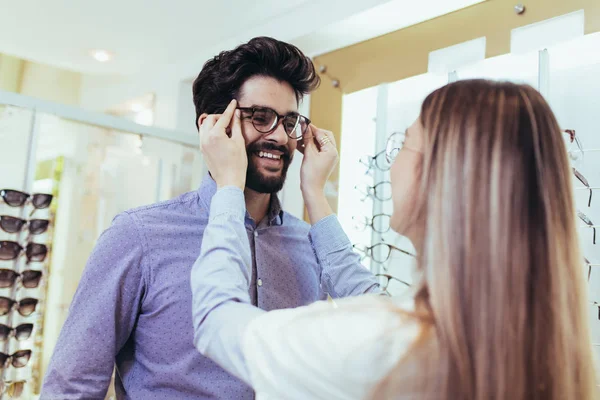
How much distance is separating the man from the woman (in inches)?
13.2

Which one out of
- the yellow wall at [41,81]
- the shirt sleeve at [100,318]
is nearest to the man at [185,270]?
the shirt sleeve at [100,318]

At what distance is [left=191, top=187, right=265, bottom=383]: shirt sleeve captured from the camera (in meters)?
0.68

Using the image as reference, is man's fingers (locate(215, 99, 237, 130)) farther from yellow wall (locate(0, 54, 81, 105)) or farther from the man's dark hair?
yellow wall (locate(0, 54, 81, 105))

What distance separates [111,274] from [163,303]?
0.37ft

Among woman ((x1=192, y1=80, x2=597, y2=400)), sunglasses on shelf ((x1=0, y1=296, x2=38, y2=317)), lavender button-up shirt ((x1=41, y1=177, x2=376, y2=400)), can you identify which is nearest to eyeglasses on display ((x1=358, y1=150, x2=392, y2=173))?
lavender button-up shirt ((x1=41, y1=177, x2=376, y2=400))

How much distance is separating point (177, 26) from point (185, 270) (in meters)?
1.59

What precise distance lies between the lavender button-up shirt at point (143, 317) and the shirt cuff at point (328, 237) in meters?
0.08

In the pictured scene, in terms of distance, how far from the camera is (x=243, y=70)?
1176mm

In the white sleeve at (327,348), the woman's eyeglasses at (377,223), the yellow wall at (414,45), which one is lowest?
the white sleeve at (327,348)

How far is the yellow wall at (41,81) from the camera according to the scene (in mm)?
3643

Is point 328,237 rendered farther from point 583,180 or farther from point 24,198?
point 24,198

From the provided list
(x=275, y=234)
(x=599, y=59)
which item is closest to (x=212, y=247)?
(x=275, y=234)

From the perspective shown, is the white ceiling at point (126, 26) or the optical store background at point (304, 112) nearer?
the optical store background at point (304, 112)

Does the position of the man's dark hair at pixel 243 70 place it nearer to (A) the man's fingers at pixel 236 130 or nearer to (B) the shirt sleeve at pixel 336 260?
(A) the man's fingers at pixel 236 130
